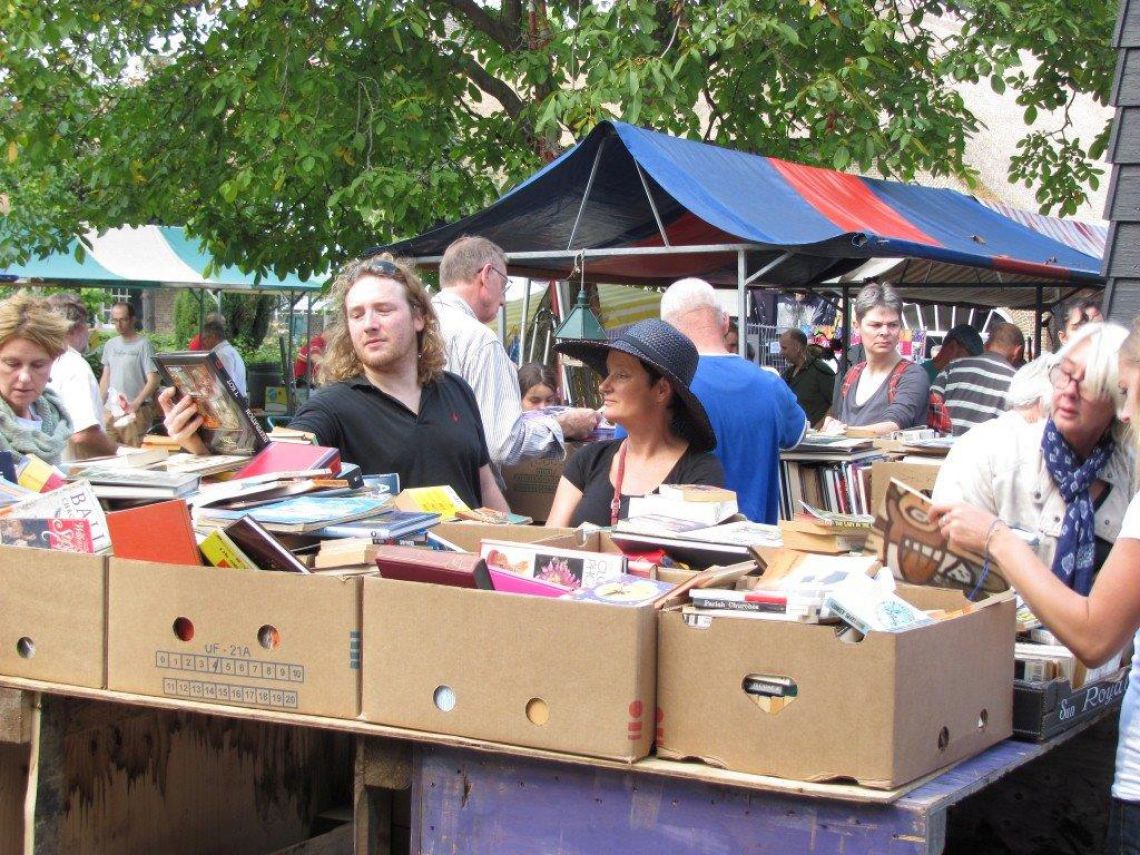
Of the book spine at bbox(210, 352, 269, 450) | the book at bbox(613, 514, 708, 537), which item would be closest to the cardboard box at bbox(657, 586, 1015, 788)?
the book at bbox(613, 514, 708, 537)

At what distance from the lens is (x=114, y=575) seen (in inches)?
96.3

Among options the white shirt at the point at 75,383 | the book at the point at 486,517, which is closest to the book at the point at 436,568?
the book at the point at 486,517

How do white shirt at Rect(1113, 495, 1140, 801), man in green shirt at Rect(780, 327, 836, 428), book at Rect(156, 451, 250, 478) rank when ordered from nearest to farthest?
white shirt at Rect(1113, 495, 1140, 801), book at Rect(156, 451, 250, 478), man in green shirt at Rect(780, 327, 836, 428)

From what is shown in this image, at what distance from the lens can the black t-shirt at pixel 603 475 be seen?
11.3 feet

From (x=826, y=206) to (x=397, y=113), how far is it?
322 centimetres

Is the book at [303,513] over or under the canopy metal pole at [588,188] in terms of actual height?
under

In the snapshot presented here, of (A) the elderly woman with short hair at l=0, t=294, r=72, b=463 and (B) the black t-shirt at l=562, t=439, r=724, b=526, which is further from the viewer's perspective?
(A) the elderly woman with short hair at l=0, t=294, r=72, b=463

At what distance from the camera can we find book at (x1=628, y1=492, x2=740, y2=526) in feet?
9.20

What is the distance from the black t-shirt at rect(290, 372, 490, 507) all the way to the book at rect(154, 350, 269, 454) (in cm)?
27

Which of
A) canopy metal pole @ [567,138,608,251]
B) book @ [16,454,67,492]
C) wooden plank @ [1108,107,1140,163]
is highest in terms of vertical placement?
canopy metal pole @ [567,138,608,251]

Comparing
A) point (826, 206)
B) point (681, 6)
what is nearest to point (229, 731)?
point (826, 206)

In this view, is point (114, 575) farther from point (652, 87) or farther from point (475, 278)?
point (652, 87)

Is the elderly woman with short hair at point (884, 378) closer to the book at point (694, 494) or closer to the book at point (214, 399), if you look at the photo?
the book at point (694, 494)

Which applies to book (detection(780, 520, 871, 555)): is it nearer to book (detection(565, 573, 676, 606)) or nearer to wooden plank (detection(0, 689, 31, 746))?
book (detection(565, 573, 676, 606))
